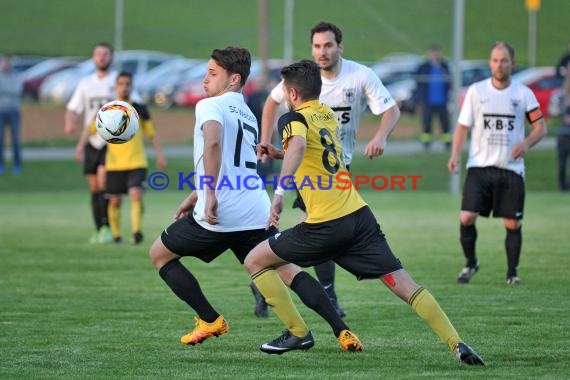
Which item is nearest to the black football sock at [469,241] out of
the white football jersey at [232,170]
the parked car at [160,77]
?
the white football jersey at [232,170]

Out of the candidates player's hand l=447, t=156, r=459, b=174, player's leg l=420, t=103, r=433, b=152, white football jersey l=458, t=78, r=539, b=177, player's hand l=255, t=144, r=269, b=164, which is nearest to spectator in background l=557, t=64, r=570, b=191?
player's leg l=420, t=103, r=433, b=152

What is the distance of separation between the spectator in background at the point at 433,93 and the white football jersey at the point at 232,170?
641 inches

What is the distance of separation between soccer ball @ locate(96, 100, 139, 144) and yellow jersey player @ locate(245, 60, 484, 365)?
1.97 m

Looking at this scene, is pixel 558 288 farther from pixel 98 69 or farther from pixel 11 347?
pixel 98 69

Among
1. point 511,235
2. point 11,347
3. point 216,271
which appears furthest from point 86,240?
point 11,347

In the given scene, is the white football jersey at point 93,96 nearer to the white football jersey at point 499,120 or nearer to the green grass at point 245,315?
the green grass at point 245,315

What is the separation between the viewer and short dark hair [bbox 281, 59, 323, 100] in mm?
7141

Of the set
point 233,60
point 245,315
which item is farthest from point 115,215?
point 233,60

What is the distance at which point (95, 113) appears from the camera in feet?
47.3

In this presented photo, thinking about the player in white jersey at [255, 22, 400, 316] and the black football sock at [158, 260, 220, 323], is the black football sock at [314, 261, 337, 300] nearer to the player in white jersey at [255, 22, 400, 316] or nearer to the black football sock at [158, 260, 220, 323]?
the player in white jersey at [255, 22, 400, 316]

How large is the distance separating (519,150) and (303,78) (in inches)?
153

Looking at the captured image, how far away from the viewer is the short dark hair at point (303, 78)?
7141mm

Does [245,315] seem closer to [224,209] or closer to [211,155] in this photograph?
[224,209]

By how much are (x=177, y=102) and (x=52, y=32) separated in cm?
639
